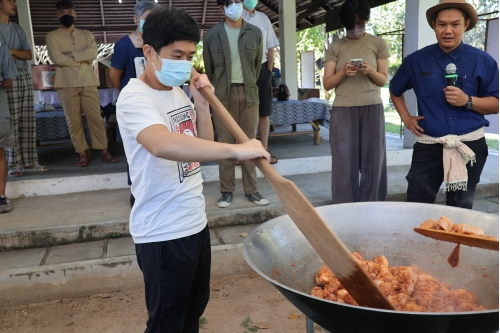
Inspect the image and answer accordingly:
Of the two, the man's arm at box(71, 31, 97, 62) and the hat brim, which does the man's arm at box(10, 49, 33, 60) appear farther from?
the hat brim

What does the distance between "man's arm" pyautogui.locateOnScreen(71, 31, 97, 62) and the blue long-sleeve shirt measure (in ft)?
11.8

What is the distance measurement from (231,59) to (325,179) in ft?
6.43

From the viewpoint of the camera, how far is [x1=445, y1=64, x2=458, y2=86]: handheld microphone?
8.97 ft

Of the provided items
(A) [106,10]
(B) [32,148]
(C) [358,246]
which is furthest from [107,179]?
(A) [106,10]

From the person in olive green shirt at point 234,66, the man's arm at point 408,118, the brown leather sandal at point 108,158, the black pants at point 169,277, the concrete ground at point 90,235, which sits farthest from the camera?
the brown leather sandal at point 108,158

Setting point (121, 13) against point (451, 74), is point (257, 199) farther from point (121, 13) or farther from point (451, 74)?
point (121, 13)

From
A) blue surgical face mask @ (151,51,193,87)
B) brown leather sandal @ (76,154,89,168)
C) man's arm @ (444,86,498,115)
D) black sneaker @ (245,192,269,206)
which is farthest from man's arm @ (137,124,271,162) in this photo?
brown leather sandal @ (76,154,89,168)

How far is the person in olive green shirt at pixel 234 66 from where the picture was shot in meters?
4.09

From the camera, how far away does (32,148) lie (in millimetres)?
5266

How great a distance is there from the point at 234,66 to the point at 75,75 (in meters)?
2.12

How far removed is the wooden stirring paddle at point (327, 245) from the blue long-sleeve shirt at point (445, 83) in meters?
1.83

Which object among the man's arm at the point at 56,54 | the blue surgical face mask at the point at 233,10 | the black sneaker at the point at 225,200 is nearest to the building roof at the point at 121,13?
the man's arm at the point at 56,54

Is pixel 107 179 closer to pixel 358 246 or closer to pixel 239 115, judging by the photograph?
pixel 239 115

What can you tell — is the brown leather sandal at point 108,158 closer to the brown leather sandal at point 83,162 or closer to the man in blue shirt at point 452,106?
the brown leather sandal at point 83,162
